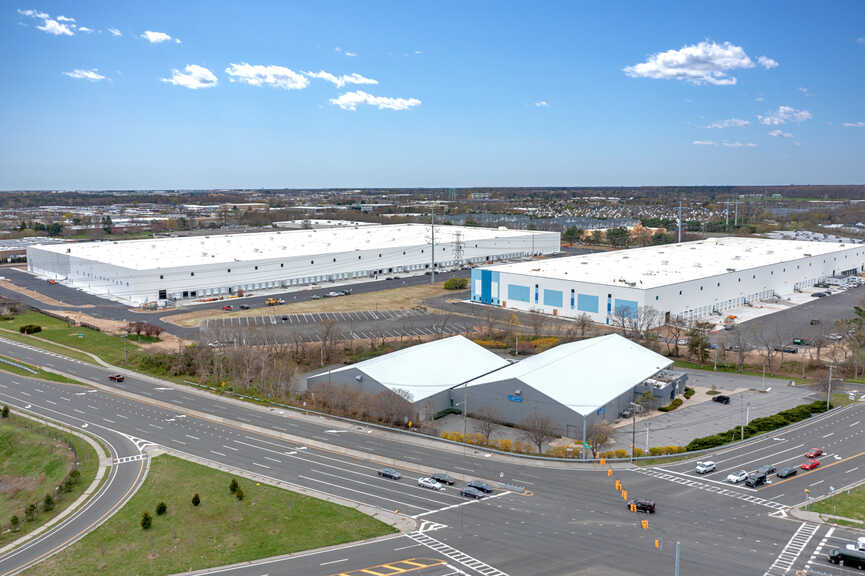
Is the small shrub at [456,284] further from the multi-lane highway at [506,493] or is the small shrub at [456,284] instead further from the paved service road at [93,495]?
the paved service road at [93,495]

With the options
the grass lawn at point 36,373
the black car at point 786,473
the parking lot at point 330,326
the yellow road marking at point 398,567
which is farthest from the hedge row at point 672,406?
the grass lawn at point 36,373

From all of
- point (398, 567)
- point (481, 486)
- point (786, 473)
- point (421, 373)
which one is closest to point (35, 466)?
point (421, 373)

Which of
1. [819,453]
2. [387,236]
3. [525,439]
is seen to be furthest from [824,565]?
[387,236]

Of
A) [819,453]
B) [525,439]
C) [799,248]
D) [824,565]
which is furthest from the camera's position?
[799,248]

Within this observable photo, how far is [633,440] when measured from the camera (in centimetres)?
3925

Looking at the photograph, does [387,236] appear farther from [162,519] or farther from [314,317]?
[162,519]

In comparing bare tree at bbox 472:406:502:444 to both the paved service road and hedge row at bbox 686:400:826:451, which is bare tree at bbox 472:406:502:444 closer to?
hedge row at bbox 686:400:826:451

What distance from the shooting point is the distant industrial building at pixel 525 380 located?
4309cm

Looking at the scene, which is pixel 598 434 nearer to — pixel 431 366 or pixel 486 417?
pixel 486 417

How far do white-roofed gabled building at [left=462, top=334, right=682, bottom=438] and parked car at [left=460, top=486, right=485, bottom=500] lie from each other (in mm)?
11089

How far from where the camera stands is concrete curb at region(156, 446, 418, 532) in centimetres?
2965

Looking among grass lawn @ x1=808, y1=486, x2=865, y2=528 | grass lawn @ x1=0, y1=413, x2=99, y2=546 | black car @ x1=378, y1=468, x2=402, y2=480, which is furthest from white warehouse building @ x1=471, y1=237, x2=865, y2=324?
grass lawn @ x1=0, y1=413, x2=99, y2=546

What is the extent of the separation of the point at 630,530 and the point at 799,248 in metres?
96.8

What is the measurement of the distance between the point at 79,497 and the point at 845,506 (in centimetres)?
3705
